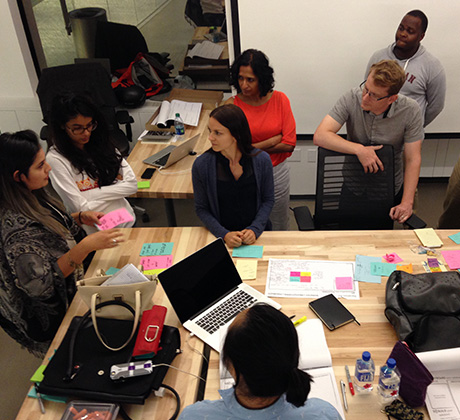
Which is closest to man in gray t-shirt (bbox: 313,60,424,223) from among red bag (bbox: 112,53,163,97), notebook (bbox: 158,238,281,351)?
notebook (bbox: 158,238,281,351)

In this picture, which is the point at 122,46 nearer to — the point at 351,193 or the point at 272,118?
the point at 272,118

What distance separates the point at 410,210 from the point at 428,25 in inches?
69.4

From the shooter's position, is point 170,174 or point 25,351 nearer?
point 25,351

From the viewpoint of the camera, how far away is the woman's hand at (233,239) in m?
2.36

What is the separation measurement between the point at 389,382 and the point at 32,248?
60.4 inches

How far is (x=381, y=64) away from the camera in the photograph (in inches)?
98.2

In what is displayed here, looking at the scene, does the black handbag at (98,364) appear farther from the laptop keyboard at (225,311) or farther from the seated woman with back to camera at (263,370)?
the seated woman with back to camera at (263,370)

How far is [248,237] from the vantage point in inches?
93.8

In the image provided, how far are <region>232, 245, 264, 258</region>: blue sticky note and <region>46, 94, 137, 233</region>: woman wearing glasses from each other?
824 millimetres

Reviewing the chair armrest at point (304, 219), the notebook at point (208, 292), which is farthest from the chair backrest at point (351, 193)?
the notebook at point (208, 292)

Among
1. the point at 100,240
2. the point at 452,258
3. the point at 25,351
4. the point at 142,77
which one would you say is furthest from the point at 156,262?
the point at 142,77

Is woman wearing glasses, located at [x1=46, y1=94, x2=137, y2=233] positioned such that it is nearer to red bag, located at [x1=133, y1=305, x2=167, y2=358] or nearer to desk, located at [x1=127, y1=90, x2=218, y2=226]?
desk, located at [x1=127, y1=90, x2=218, y2=226]

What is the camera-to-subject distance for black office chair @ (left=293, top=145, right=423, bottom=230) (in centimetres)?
264

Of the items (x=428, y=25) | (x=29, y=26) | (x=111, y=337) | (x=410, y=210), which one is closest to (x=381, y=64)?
(x=410, y=210)
